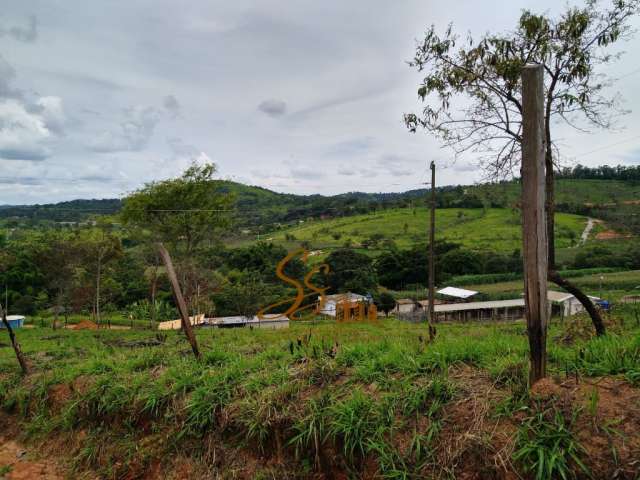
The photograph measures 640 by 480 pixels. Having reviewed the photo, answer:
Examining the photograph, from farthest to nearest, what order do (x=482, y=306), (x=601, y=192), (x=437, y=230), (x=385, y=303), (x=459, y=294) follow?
(x=437, y=230), (x=601, y=192), (x=459, y=294), (x=385, y=303), (x=482, y=306)

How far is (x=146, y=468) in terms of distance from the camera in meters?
4.19

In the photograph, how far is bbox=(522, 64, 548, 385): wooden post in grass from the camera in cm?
330

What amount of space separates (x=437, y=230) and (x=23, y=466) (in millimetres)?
61754

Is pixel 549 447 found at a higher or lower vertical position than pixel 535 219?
lower

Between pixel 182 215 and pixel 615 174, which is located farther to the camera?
pixel 615 174

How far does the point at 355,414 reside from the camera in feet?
11.5

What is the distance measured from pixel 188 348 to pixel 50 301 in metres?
33.1

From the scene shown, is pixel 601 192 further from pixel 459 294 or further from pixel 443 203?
pixel 459 294

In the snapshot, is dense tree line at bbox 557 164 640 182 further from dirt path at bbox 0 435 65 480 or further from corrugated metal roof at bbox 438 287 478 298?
dirt path at bbox 0 435 65 480

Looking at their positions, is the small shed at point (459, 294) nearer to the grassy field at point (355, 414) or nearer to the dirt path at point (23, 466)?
the grassy field at point (355, 414)

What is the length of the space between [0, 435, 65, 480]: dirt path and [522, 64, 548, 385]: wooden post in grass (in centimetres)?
512

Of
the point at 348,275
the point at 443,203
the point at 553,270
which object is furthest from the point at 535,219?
the point at 443,203

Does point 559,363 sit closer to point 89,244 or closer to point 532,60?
point 532,60

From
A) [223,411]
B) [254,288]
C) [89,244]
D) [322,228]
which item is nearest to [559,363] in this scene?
[223,411]
